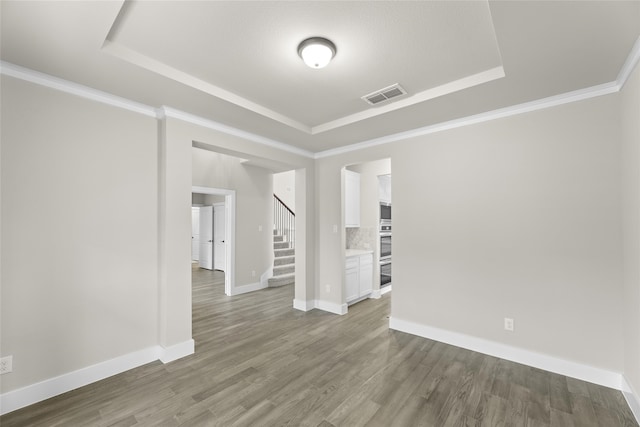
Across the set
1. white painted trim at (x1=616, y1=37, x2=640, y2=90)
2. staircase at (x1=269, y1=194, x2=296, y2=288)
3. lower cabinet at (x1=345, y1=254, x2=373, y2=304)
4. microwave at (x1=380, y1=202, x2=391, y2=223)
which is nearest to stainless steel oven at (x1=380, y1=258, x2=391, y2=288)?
lower cabinet at (x1=345, y1=254, x2=373, y2=304)

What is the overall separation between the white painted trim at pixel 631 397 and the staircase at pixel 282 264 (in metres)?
5.18

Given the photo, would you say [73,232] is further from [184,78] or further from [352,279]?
[352,279]

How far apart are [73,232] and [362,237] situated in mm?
4241

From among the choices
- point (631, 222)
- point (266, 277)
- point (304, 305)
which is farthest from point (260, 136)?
point (631, 222)

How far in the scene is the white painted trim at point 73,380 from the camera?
216 cm

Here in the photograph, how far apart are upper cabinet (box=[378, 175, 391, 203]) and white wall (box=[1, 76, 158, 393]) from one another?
3.80 metres

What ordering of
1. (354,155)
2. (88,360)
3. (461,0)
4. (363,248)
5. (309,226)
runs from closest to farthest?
(461,0), (88,360), (354,155), (309,226), (363,248)

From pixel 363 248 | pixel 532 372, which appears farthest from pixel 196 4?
pixel 363 248

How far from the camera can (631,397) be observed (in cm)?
218

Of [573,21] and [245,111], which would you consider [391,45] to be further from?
[245,111]

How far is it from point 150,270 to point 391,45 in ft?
9.98

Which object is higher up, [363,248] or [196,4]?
[196,4]

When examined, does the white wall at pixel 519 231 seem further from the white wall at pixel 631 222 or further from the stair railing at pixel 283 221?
the stair railing at pixel 283 221

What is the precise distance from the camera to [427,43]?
204cm
